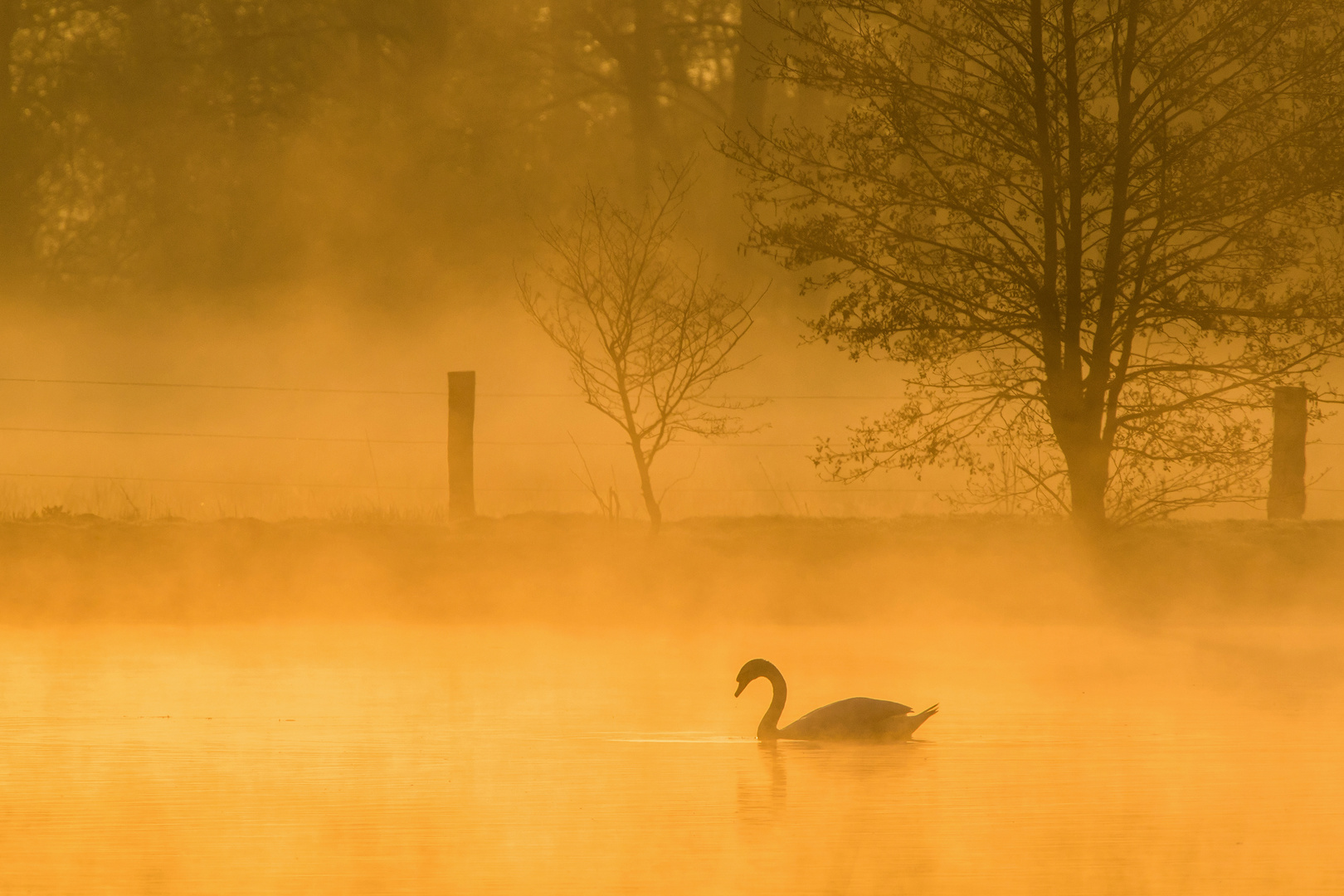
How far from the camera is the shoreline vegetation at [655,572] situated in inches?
701

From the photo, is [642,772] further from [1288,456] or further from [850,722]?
[1288,456]

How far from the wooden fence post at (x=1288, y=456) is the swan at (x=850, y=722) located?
11000 mm

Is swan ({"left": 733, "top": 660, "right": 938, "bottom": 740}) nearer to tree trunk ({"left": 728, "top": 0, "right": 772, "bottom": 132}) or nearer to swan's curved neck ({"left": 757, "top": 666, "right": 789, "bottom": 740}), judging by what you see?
swan's curved neck ({"left": 757, "top": 666, "right": 789, "bottom": 740})

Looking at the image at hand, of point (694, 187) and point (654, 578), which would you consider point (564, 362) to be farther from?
point (654, 578)

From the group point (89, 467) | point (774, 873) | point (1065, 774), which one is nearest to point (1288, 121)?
point (1065, 774)

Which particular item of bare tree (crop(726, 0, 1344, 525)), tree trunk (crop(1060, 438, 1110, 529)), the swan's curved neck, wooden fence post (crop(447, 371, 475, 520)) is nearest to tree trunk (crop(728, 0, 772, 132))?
wooden fence post (crop(447, 371, 475, 520))

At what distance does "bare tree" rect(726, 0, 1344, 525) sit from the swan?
320 inches

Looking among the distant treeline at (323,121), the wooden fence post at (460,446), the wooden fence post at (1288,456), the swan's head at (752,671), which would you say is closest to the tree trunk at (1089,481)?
the wooden fence post at (1288,456)

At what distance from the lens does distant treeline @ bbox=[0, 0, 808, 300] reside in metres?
43.1

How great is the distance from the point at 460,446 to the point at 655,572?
3539mm

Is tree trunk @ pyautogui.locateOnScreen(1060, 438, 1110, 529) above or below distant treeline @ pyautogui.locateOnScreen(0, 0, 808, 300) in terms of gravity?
below

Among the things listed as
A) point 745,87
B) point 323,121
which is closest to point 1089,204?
point 745,87

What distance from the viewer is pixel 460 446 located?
2150 centimetres

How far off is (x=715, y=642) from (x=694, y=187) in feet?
101
